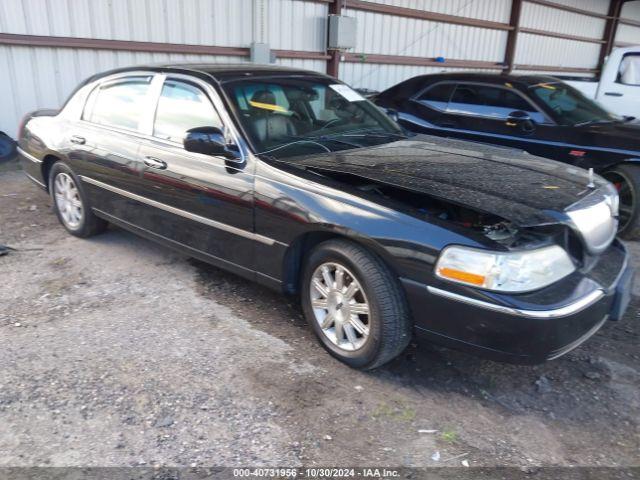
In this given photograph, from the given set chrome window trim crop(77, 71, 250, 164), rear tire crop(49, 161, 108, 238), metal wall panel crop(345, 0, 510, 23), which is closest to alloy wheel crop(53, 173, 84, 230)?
rear tire crop(49, 161, 108, 238)

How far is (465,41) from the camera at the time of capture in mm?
13164

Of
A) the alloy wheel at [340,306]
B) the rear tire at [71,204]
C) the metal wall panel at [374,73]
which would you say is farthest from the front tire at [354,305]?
the metal wall panel at [374,73]

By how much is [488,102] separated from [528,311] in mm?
4491

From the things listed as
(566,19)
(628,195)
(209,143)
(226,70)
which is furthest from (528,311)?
(566,19)

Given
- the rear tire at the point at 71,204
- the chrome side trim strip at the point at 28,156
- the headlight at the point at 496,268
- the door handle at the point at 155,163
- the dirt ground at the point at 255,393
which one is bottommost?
the dirt ground at the point at 255,393

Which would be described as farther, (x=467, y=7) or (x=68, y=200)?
(x=467, y=7)

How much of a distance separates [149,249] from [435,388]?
2918 millimetres

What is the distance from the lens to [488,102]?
642 centimetres

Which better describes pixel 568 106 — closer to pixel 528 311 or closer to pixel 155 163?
pixel 528 311

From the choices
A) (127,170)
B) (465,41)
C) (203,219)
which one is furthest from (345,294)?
(465,41)

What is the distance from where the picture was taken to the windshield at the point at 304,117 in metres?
3.57

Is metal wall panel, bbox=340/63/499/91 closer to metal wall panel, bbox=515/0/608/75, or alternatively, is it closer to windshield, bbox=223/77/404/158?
metal wall panel, bbox=515/0/608/75

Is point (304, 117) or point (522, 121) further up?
point (304, 117)

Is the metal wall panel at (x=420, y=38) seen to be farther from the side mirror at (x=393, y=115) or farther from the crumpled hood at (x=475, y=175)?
the crumpled hood at (x=475, y=175)
